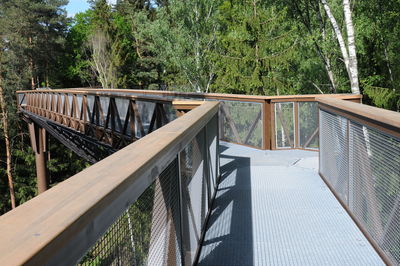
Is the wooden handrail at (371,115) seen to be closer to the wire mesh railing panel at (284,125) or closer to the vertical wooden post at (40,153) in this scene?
the wire mesh railing panel at (284,125)

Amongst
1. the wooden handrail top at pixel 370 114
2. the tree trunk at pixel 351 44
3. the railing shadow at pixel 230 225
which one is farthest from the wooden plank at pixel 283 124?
the tree trunk at pixel 351 44

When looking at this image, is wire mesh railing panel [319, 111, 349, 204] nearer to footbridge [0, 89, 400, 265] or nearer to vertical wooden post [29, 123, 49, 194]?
footbridge [0, 89, 400, 265]

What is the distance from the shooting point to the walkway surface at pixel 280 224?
3766 mm

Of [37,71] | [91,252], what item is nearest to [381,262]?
[91,252]

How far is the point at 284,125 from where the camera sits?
908cm

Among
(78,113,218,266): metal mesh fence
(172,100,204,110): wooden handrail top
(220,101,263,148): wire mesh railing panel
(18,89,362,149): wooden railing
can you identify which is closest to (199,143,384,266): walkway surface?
(78,113,218,266): metal mesh fence

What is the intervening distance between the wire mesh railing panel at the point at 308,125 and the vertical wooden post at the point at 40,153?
17793 millimetres

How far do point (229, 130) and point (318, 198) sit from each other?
451 cm

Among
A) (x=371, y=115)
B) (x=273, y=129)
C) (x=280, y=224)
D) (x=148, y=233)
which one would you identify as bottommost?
(x=280, y=224)

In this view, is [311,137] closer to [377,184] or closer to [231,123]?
[231,123]

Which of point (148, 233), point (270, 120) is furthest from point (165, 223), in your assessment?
point (270, 120)

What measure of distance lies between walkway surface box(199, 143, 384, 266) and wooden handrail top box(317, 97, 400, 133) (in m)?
1.16

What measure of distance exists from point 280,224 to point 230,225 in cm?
54

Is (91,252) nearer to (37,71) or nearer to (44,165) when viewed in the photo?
(44,165)
